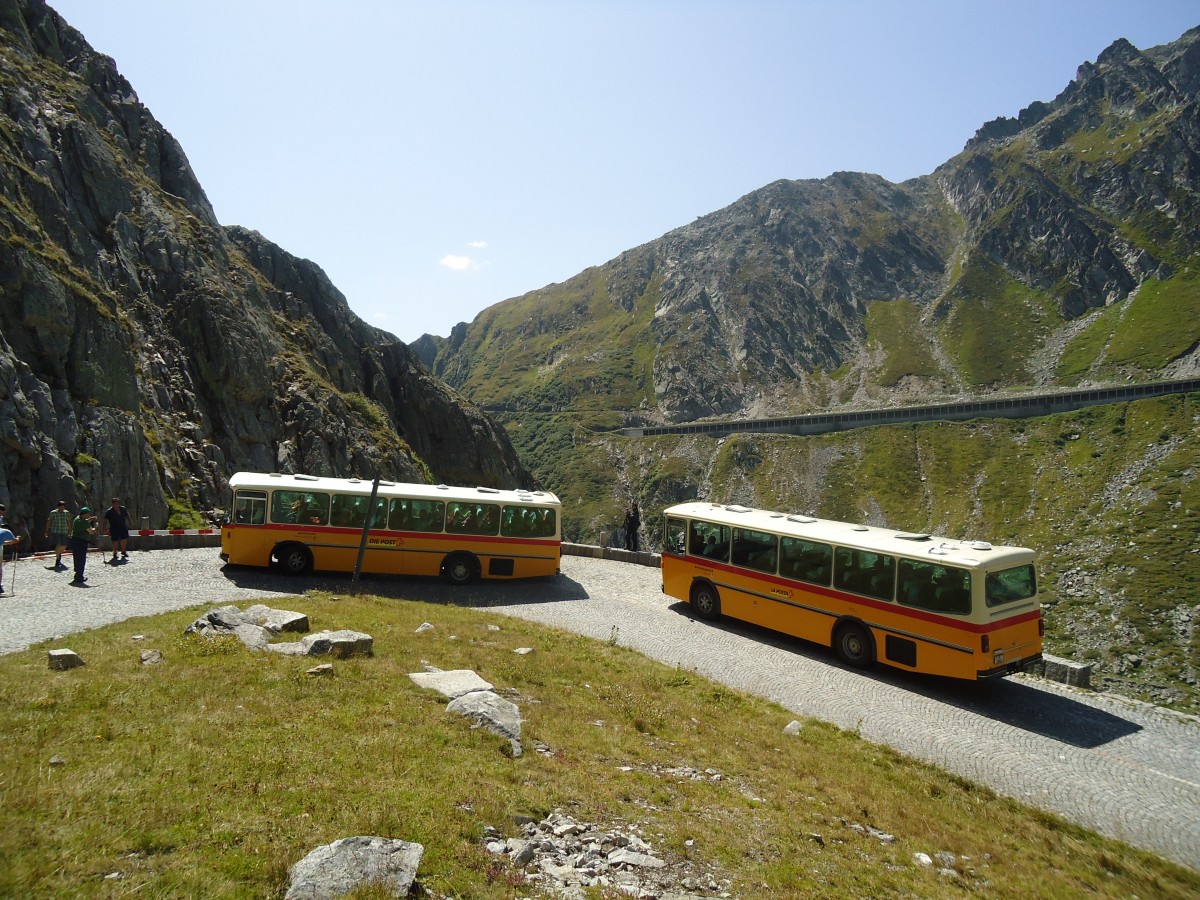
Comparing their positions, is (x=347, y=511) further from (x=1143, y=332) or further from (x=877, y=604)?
(x=1143, y=332)

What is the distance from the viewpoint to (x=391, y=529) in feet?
82.5

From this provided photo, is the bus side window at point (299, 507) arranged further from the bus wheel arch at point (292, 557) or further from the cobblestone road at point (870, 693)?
the cobblestone road at point (870, 693)

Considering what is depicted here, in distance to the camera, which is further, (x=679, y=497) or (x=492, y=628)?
(x=679, y=497)

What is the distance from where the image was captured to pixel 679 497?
158 meters

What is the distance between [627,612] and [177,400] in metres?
39.4

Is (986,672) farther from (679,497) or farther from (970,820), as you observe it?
(679,497)

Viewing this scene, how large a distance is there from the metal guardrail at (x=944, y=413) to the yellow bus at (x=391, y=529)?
150415 mm

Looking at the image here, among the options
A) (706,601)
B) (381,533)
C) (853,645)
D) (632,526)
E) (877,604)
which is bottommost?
(853,645)

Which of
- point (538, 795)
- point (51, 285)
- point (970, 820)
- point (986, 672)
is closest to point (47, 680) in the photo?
point (538, 795)

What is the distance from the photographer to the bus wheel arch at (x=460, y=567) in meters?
25.5

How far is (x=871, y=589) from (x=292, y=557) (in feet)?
62.3

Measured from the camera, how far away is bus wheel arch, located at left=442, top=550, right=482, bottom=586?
25.5 meters

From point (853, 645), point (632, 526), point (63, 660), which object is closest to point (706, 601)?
point (853, 645)

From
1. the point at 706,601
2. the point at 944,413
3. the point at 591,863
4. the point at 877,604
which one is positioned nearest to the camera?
the point at 591,863
